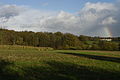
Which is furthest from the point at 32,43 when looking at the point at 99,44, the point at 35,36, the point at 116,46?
the point at 116,46

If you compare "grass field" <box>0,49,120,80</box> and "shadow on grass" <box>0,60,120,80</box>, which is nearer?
"shadow on grass" <box>0,60,120,80</box>

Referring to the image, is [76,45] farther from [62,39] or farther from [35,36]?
[35,36]

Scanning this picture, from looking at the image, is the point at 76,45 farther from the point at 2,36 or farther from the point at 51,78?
the point at 51,78

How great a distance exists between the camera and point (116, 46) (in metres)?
71.4

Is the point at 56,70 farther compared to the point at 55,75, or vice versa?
the point at 56,70

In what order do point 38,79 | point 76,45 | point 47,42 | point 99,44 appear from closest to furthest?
point 38,79
point 99,44
point 76,45
point 47,42

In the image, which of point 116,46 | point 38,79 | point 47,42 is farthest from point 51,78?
point 47,42

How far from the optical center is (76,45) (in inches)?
3410

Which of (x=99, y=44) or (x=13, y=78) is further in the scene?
(x=99, y=44)

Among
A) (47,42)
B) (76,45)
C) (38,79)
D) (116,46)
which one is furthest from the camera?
(47,42)

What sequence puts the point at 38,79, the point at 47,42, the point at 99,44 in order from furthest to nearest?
1. the point at 47,42
2. the point at 99,44
3. the point at 38,79

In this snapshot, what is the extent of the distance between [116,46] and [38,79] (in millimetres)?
66180

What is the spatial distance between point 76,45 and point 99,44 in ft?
43.6

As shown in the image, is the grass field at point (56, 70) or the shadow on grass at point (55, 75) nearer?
the shadow on grass at point (55, 75)
